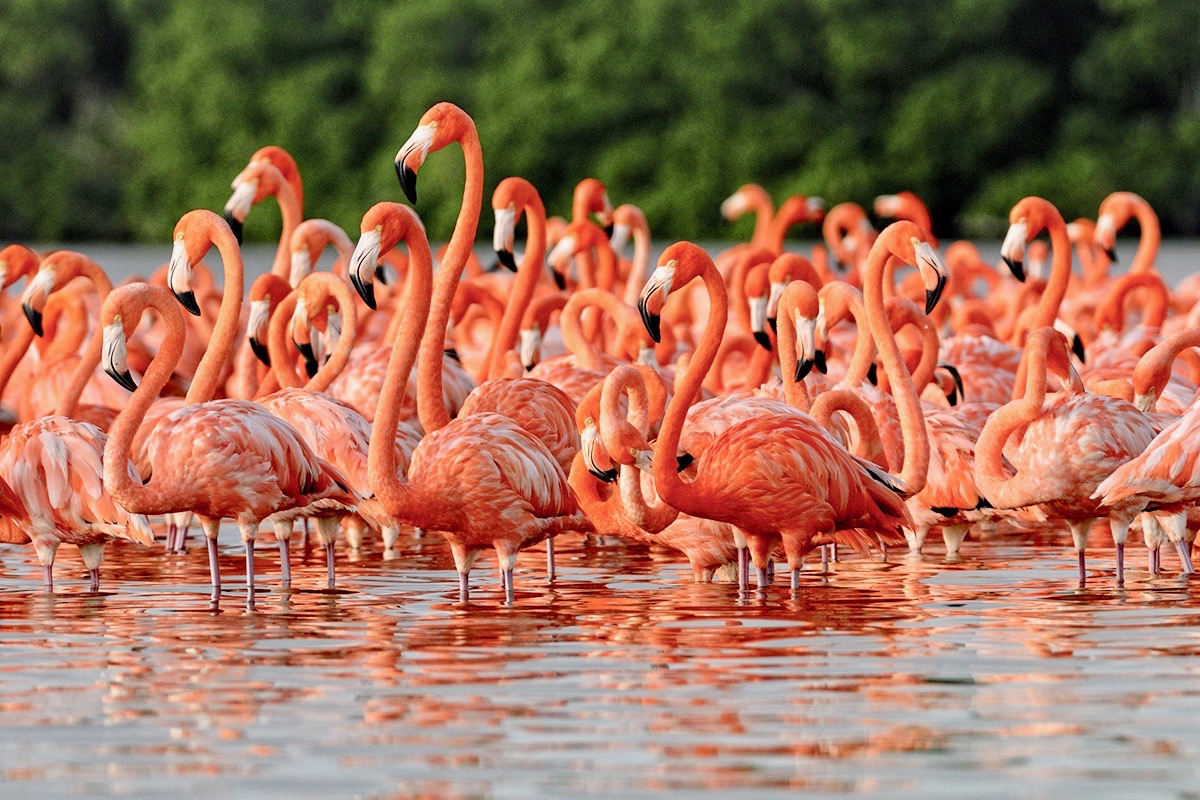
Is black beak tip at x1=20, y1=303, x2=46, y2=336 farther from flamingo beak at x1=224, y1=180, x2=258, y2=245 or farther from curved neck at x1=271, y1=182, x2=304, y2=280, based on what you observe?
curved neck at x1=271, y1=182, x2=304, y2=280

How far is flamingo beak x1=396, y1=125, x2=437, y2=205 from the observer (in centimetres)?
814

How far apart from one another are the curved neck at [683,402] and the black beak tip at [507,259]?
157 cm

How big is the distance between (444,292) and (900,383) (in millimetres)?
1816

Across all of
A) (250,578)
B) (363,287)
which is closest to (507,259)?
(363,287)

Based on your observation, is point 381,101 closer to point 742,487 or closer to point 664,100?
point 664,100

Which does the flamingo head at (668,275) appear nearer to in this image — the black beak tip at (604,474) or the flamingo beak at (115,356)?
the black beak tip at (604,474)

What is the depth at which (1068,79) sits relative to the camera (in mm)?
41469

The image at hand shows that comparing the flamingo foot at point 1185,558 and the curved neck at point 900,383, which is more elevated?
the curved neck at point 900,383

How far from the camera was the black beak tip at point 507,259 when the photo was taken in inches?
394

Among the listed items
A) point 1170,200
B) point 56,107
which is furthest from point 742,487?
point 56,107

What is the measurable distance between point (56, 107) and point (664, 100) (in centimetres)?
1794

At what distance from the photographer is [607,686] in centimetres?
628

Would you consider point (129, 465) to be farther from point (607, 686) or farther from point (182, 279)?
point (607, 686)

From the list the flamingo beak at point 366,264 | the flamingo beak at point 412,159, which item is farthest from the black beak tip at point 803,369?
the flamingo beak at point 366,264
